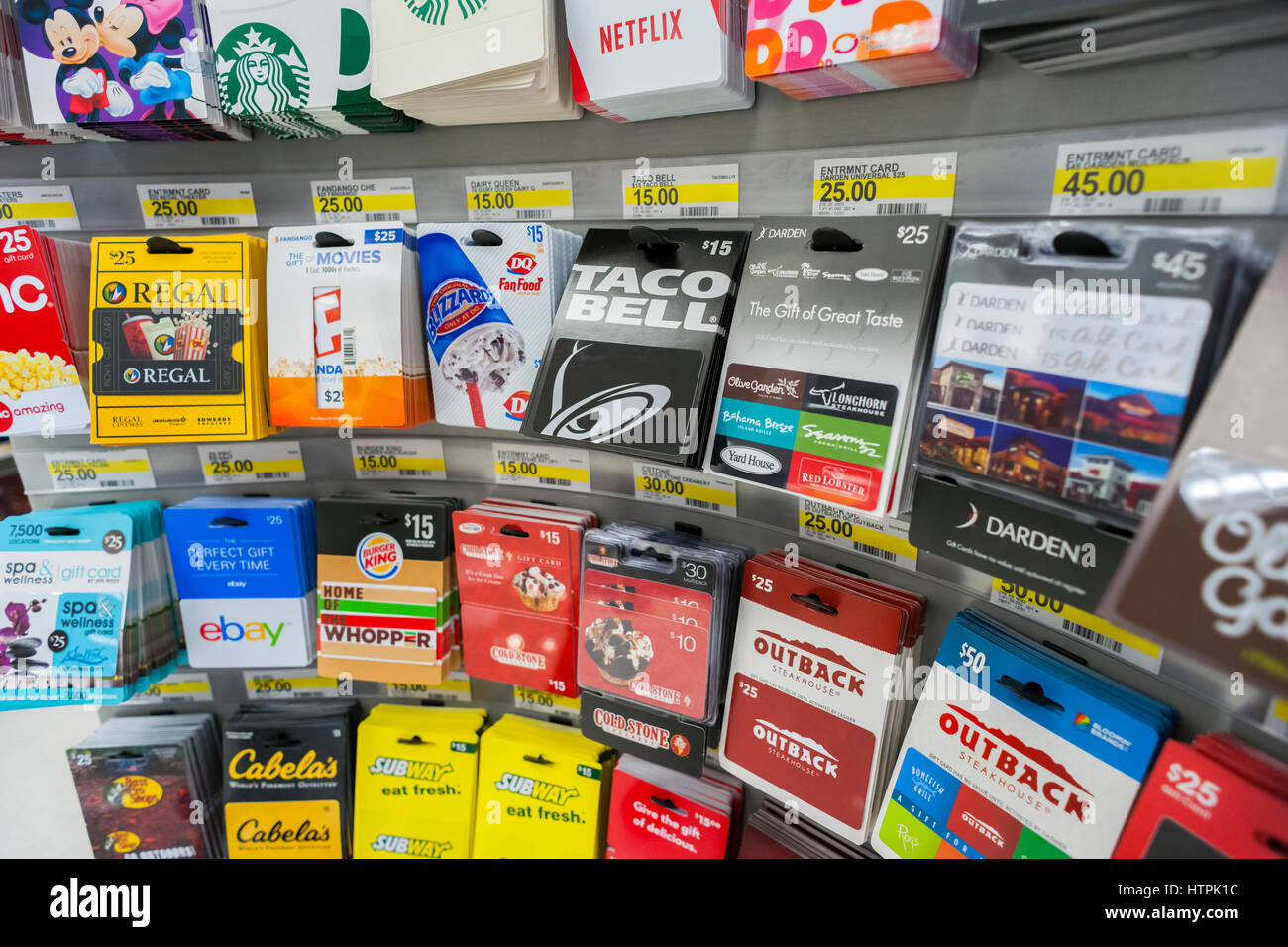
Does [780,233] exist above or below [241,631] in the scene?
above

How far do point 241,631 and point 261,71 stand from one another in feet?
4.56

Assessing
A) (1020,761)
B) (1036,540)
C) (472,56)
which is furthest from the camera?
(472,56)

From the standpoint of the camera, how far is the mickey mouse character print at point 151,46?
1.52 m

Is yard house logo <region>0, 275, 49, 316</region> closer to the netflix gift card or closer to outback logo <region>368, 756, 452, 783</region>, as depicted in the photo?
the netflix gift card

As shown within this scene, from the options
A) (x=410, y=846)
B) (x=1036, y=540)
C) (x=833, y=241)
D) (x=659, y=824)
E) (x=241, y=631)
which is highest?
(x=833, y=241)

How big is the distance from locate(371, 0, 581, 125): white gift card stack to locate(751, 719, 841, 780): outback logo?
136 centimetres

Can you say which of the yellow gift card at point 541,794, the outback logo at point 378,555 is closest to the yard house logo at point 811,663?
the yellow gift card at point 541,794

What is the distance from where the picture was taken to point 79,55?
1.54m

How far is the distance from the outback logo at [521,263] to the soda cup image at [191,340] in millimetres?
730

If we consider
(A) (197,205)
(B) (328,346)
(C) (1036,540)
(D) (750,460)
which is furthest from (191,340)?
(C) (1036,540)

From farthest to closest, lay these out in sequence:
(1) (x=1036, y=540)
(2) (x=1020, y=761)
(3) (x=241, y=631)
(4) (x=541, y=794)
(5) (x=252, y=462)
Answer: (5) (x=252, y=462)
(3) (x=241, y=631)
(4) (x=541, y=794)
(2) (x=1020, y=761)
(1) (x=1036, y=540)

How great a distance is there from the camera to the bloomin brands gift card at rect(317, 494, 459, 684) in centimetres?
180

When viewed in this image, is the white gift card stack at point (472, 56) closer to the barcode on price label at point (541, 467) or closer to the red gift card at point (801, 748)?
the barcode on price label at point (541, 467)

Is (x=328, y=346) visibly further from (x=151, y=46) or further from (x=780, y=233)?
(x=780, y=233)
